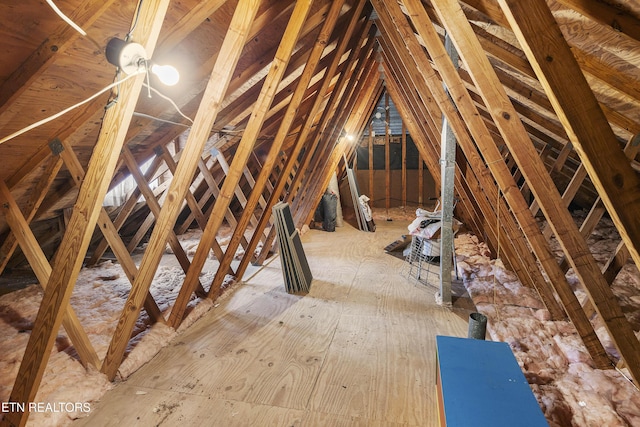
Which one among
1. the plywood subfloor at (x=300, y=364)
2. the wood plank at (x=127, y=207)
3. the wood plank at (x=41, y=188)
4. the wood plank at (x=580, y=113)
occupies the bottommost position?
the plywood subfloor at (x=300, y=364)

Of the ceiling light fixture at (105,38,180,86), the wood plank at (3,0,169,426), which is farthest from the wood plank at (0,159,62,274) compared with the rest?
the ceiling light fixture at (105,38,180,86)

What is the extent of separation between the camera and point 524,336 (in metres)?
2.36

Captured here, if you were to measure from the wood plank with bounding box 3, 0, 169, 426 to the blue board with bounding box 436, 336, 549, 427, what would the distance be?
178 centimetres

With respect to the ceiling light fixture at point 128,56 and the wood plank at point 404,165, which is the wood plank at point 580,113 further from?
the wood plank at point 404,165

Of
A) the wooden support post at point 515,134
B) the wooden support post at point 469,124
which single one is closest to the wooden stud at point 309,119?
the wooden support post at point 469,124

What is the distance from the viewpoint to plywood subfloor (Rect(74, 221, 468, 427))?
68.9 inches

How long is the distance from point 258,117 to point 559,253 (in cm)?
435

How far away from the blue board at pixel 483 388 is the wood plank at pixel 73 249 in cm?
178

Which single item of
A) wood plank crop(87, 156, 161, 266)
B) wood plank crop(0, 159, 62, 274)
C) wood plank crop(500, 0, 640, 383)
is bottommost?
wood plank crop(87, 156, 161, 266)

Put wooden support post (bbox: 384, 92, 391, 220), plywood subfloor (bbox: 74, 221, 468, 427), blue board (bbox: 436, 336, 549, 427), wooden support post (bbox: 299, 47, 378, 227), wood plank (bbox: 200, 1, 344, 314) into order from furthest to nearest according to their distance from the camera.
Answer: wooden support post (bbox: 384, 92, 391, 220)
wooden support post (bbox: 299, 47, 378, 227)
wood plank (bbox: 200, 1, 344, 314)
plywood subfloor (bbox: 74, 221, 468, 427)
blue board (bbox: 436, 336, 549, 427)

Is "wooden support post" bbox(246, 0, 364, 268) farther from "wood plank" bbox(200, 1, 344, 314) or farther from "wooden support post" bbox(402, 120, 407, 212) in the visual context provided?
"wooden support post" bbox(402, 120, 407, 212)

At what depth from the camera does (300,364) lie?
2.16 meters

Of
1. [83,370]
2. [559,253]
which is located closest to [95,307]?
[83,370]

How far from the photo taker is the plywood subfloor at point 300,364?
1.75m
